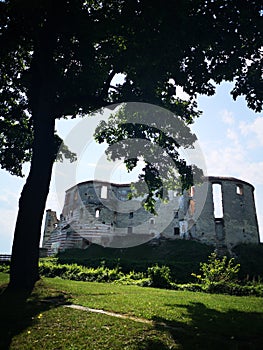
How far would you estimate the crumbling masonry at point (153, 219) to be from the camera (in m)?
41.4

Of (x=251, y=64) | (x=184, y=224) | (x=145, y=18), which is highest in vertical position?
(x=145, y=18)

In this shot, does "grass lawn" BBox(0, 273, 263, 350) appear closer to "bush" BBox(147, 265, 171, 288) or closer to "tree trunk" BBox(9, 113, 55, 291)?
"tree trunk" BBox(9, 113, 55, 291)

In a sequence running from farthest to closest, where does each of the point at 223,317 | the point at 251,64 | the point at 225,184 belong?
1. the point at 225,184
2. the point at 251,64
3. the point at 223,317

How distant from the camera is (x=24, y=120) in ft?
58.7

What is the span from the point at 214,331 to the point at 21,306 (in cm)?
522

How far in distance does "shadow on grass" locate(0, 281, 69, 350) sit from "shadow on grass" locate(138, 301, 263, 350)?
2652mm

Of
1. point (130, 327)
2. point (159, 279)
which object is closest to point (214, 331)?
point (130, 327)

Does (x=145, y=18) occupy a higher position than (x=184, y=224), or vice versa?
(x=145, y=18)

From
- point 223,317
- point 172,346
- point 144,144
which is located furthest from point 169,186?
point 172,346

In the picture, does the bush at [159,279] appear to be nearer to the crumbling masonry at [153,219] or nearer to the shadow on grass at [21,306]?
the shadow on grass at [21,306]

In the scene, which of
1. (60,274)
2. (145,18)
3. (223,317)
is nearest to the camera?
(223,317)

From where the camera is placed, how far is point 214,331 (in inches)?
211

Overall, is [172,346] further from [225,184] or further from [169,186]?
[225,184]

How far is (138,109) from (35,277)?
9.96 metres
